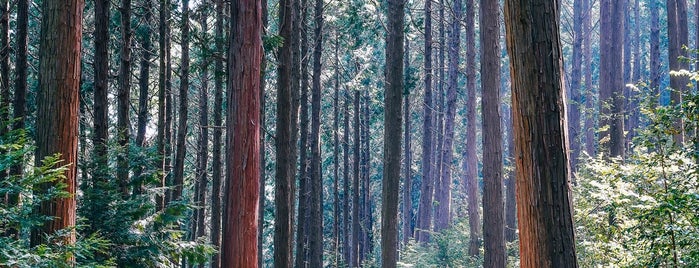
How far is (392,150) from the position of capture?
13445 mm

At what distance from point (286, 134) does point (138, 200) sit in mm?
3807

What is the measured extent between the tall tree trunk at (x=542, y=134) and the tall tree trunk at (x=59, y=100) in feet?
17.5

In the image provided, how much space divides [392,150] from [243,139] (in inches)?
137

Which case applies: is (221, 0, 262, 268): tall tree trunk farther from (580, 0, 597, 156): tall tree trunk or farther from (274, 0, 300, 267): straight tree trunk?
(580, 0, 597, 156): tall tree trunk

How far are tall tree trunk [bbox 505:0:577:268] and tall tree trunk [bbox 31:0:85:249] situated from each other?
210 inches

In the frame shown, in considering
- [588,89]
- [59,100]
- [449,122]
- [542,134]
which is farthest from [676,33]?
[59,100]

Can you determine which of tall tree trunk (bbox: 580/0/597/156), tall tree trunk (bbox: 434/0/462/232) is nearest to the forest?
tall tree trunk (bbox: 434/0/462/232)

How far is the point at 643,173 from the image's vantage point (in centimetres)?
827

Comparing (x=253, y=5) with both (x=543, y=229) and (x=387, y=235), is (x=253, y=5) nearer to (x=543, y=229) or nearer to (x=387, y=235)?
(x=387, y=235)

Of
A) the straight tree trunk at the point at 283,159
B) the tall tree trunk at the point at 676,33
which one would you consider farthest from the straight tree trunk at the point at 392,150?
the tall tree trunk at the point at 676,33

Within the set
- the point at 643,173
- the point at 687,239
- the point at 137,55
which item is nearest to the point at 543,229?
Answer: the point at 687,239

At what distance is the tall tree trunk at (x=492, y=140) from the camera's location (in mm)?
13359

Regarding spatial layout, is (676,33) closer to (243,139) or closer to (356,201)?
(243,139)

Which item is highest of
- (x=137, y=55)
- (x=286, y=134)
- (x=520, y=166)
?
(x=137, y=55)
